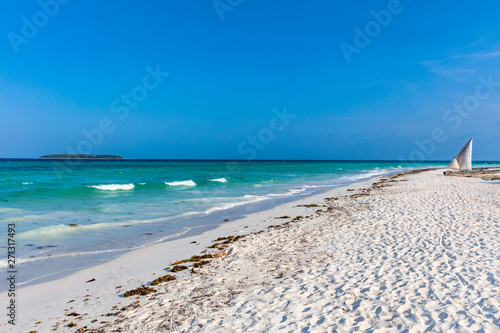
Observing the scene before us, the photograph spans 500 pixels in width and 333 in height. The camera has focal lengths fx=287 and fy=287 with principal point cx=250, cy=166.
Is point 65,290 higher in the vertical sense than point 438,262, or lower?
lower

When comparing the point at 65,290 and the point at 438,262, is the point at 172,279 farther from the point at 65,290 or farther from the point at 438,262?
the point at 438,262

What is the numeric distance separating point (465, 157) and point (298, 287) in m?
45.1

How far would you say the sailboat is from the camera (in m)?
38.7

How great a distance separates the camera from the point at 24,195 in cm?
2102

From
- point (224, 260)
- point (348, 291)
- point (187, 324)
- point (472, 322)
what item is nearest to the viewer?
point (472, 322)

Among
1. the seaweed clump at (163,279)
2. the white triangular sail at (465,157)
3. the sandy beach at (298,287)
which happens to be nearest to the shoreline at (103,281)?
the sandy beach at (298,287)

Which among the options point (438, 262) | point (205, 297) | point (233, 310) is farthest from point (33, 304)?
point (438, 262)

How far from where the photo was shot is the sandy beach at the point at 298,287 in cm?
421

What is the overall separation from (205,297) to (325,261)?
9.84 feet

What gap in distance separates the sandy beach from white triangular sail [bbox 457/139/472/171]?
36.3 m

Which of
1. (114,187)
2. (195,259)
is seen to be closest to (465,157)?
(114,187)

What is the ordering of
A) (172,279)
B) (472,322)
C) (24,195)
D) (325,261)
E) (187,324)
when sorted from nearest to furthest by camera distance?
1. (472,322)
2. (187,324)
3. (172,279)
4. (325,261)
5. (24,195)

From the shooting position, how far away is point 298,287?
17.5 feet

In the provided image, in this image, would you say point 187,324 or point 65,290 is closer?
point 187,324
